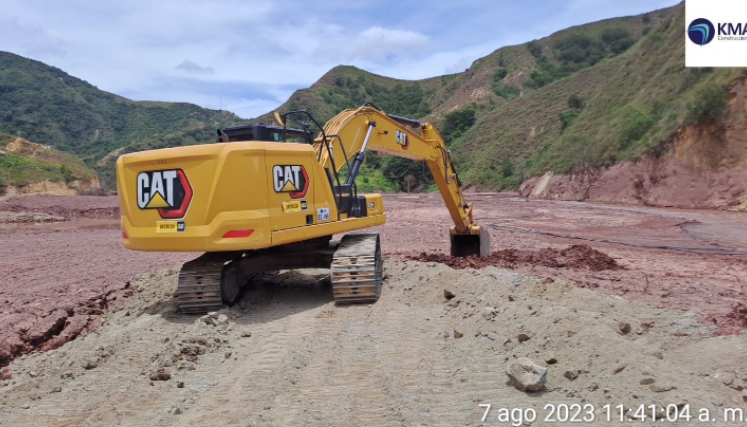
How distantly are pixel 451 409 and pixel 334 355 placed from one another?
1.51 metres

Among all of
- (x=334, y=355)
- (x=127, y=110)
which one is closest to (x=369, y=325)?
(x=334, y=355)

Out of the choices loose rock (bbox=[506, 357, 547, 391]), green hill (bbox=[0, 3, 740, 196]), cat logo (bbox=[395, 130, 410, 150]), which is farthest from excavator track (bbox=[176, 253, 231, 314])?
green hill (bbox=[0, 3, 740, 196])

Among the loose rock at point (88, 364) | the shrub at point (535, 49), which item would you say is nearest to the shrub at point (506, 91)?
the shrub at point (535, 49)

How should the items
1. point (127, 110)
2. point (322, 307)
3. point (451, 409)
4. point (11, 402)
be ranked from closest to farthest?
point (451, 409)
point (11, 402)
point (322, 307)
point (127, 110)

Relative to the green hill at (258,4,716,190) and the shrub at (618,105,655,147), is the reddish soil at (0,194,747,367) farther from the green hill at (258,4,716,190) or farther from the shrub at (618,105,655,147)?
the green hill at (258,4,716,190)

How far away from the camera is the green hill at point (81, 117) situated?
308 ft

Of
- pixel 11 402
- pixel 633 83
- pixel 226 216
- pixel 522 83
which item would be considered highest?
pixel 522 83

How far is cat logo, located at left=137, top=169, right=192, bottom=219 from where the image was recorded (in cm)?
589

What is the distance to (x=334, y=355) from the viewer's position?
481cm

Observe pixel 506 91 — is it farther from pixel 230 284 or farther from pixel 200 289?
pixel 200 289

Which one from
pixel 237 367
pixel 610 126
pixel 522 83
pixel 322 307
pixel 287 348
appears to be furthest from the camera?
pixel 522 83

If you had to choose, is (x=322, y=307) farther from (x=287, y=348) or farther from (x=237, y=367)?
(x=237, y=367)

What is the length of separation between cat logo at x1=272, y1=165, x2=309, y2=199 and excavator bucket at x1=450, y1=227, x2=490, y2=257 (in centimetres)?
496

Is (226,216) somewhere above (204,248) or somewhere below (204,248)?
above
